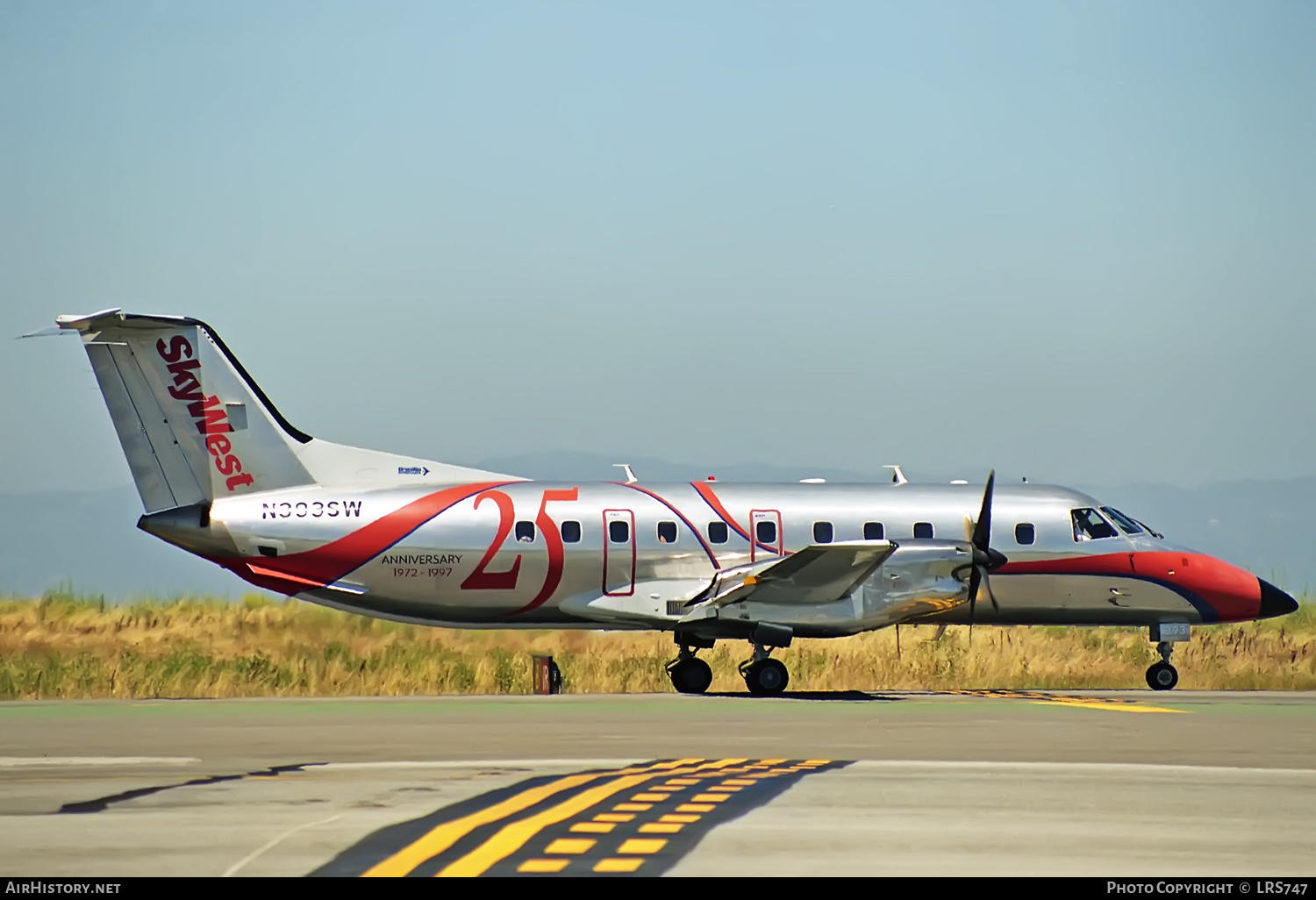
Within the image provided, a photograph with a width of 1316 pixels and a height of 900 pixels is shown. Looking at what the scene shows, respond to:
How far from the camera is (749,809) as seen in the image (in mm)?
11906

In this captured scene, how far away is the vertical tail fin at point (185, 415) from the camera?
25625 mm

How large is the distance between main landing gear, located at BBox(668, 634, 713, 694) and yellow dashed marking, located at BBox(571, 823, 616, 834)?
15312 millimetres

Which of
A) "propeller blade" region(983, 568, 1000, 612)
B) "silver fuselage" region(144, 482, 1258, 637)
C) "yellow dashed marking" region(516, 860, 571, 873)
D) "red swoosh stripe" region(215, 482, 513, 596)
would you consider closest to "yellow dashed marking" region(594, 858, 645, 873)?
"yellow dashed marking" region(516, 860, 571, 873)

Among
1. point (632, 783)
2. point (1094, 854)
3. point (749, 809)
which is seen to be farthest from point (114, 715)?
point (1094, 854)

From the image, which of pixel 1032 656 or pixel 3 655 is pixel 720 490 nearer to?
pixel 1032 656

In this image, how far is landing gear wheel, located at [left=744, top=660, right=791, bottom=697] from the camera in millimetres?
25625

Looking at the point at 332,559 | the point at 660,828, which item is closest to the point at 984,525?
the point at 332,559

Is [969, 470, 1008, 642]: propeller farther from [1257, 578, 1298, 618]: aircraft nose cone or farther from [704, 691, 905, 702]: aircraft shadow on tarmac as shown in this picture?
[1257, 578, 1298, 618]: aircraft nose cone

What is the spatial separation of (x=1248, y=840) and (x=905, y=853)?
2.42 metres

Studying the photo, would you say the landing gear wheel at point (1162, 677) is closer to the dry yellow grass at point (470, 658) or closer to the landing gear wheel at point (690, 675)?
the dry yellow grass at point (470, 658)

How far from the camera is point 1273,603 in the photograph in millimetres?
28312

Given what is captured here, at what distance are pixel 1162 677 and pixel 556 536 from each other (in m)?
10.6

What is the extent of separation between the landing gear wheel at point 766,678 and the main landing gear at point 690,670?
1.01 meters

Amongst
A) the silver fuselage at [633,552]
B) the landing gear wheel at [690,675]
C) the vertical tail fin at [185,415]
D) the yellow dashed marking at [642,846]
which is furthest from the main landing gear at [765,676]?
the yellow dashed marking at [642,846]
